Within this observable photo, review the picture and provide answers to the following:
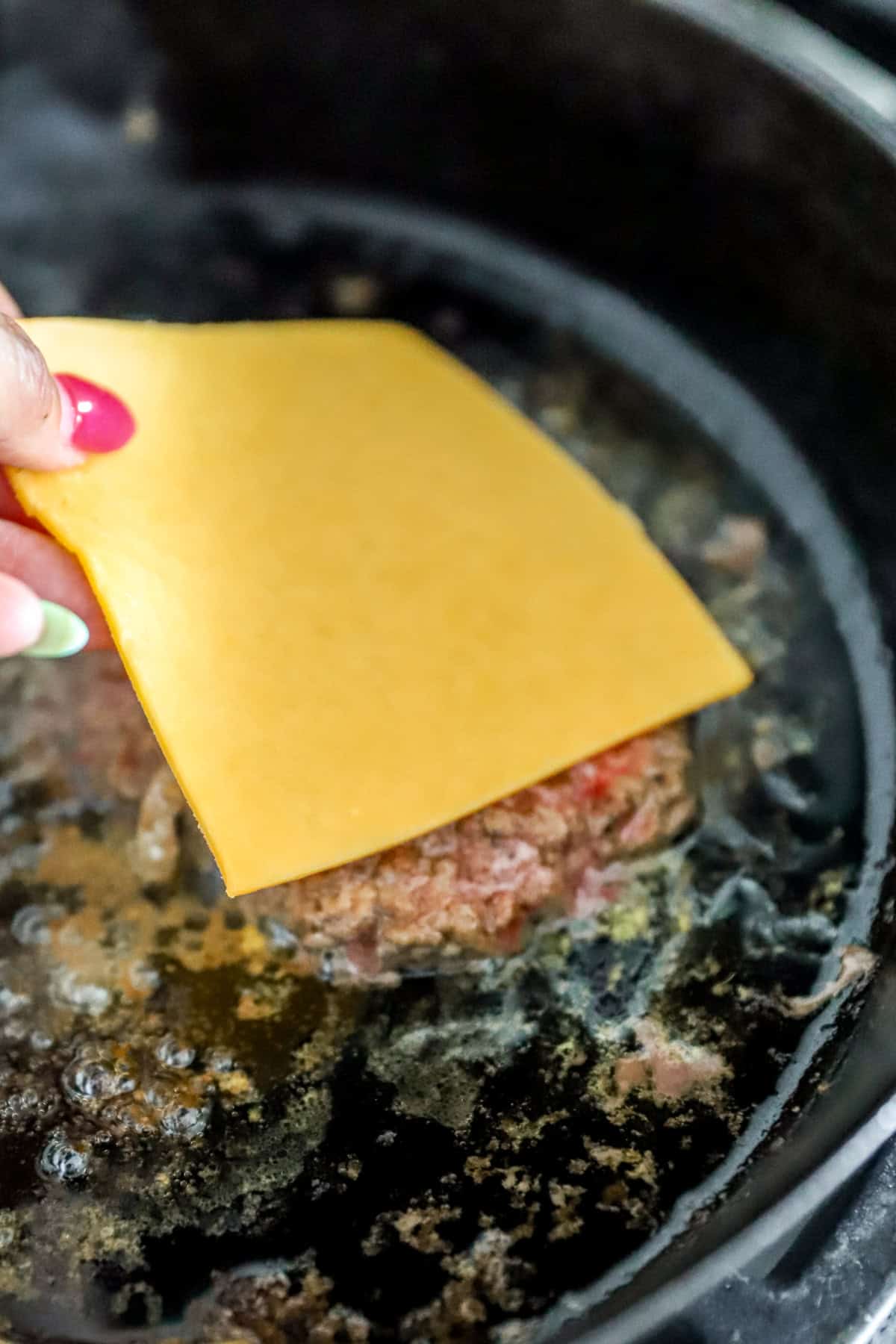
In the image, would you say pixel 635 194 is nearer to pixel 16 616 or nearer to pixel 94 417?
pixel 94 417

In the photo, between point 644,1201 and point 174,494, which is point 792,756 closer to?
point 644,1201

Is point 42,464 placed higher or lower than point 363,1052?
higher

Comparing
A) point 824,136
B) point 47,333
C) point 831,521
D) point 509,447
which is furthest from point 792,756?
point 47,333

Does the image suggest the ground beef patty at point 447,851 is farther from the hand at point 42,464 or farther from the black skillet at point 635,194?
the black skillet at point 635,194

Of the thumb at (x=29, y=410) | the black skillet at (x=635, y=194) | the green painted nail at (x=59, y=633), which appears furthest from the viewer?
the black skillet at (x=635, y=194)

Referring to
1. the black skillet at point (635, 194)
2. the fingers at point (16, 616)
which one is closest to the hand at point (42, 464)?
the fingers at point (16, 616)

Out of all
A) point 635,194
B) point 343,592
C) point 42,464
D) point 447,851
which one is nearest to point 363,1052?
point 447,851
